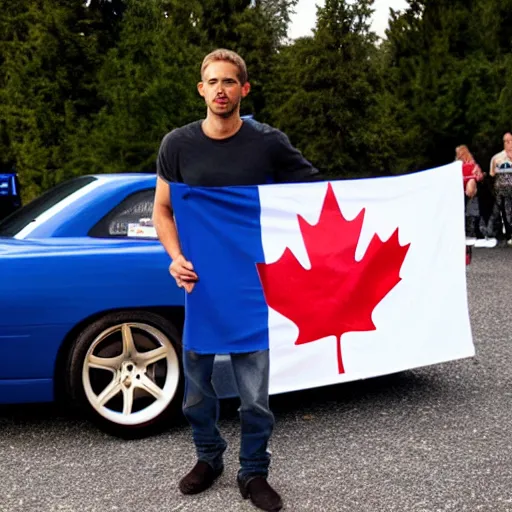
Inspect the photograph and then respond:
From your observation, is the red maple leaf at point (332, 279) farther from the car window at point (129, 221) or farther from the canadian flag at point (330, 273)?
the car window at point (129, 221)

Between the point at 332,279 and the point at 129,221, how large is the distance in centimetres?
117

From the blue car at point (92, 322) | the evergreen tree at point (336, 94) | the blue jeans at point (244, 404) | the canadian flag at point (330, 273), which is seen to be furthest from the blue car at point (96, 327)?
the evergreen tree at point (336, 94)

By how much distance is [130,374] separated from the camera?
4.57 m

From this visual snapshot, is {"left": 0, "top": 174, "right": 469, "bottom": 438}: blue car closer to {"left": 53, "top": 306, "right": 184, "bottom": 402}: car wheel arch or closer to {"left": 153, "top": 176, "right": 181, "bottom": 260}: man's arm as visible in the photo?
{"left": 53, "top": 306, "right": 184, "bottom": 402}: car wheel arch

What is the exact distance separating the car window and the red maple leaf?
0.94 meters

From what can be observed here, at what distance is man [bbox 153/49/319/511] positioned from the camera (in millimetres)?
3500

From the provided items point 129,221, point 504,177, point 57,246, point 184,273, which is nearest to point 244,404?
point 184,273

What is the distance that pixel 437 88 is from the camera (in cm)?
1912

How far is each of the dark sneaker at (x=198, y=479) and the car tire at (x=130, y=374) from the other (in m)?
0.80

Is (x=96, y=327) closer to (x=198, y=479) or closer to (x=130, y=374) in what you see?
(x=130, y=374)

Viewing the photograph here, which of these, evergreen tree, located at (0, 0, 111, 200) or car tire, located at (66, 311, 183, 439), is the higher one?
evergreen tree, located at (0, 0, 111, 200)

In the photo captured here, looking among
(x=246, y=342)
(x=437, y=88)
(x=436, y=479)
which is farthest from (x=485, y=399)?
(x=437, y=88)

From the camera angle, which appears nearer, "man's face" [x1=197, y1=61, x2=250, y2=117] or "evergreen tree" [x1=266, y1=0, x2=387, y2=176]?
"man's face" [x1=197, y1=61, x2=250, y2=117]

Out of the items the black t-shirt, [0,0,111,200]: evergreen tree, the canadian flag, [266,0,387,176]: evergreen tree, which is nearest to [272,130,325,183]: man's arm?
the black t-shirt
